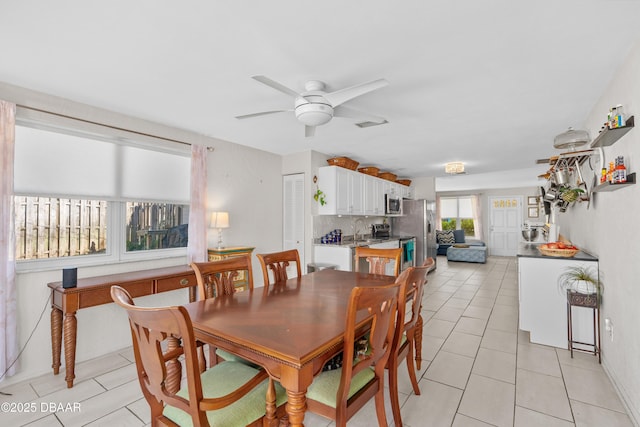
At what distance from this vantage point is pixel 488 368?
248 cm

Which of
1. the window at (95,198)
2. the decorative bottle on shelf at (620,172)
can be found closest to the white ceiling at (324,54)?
the window at (95,198)

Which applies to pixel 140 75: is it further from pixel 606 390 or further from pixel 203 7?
Answer: pixel 606 390

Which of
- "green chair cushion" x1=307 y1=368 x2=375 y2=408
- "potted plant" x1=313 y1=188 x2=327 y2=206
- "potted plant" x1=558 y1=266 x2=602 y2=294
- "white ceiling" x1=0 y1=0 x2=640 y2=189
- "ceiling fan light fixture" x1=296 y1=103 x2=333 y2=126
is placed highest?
"white ceiling" x1=0 y1=0 x2=640 y2=189

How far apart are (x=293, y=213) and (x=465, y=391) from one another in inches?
128

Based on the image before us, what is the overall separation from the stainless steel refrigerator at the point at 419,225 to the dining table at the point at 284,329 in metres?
5.06

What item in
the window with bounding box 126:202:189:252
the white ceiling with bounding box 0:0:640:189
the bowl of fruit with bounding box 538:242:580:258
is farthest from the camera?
the window with bounding box 126:202:189:252

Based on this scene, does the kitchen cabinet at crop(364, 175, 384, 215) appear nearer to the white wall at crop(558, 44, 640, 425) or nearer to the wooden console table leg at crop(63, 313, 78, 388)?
the white wall at crop(558, 44, 640, 425)

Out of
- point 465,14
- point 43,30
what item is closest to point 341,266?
point 465,14

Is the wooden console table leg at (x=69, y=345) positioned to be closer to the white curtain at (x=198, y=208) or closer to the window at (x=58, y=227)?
the window at (x=58, y=227)

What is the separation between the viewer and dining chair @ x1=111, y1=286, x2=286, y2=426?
1.02 meters

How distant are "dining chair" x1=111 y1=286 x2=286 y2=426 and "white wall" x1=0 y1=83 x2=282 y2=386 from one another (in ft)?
6.20

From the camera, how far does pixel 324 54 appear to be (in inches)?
73.7

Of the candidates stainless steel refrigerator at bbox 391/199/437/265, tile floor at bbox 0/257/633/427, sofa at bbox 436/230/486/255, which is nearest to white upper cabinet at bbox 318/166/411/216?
stainless steel refrigerator at bbox 391/199/437/265

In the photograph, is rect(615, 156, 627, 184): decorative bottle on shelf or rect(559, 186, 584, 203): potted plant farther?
rect(559, 186, 584, 203): potted plant
